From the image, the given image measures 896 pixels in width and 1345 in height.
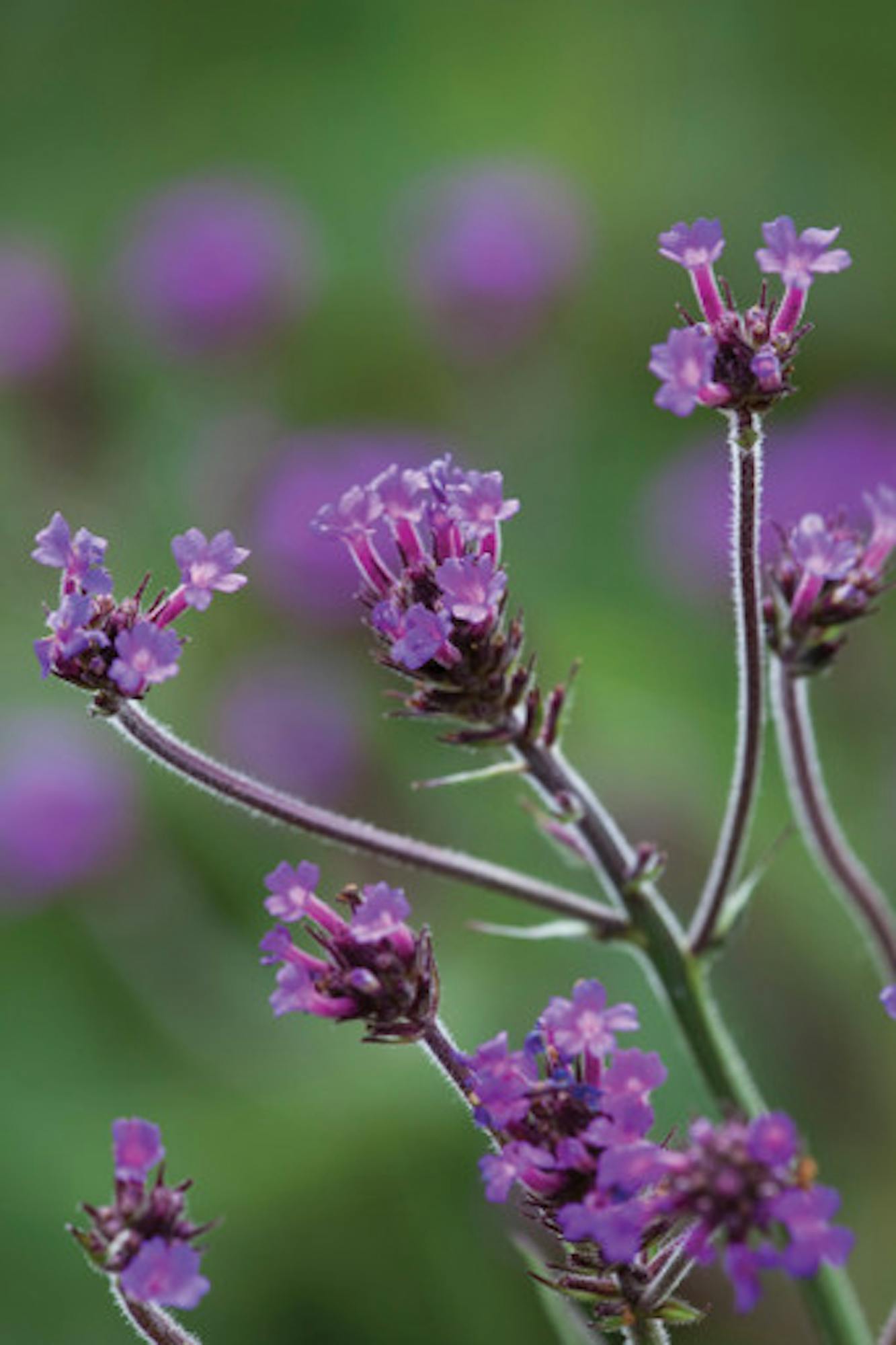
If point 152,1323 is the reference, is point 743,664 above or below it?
above

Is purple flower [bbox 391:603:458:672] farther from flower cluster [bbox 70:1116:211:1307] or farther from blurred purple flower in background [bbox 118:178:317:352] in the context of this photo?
blurred purple flower in background [bbox 118:178:317:352]

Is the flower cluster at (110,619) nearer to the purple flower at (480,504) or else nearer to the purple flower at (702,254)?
the purple flower at (480,504)

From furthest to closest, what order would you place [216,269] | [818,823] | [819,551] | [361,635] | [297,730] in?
1. [216,269]
2. [361,635]
3. [297,730]
4. [818,823]
5. [819,551]

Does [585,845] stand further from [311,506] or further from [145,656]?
[311,506]

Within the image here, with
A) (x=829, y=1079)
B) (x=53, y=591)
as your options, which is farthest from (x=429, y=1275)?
(x=53, y=591)

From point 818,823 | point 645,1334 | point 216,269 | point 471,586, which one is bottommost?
point 645,1334

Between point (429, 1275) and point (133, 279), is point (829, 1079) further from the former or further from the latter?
point (133, 279)

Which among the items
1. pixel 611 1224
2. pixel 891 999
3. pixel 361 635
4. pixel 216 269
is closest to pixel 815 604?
pixel 891 999
